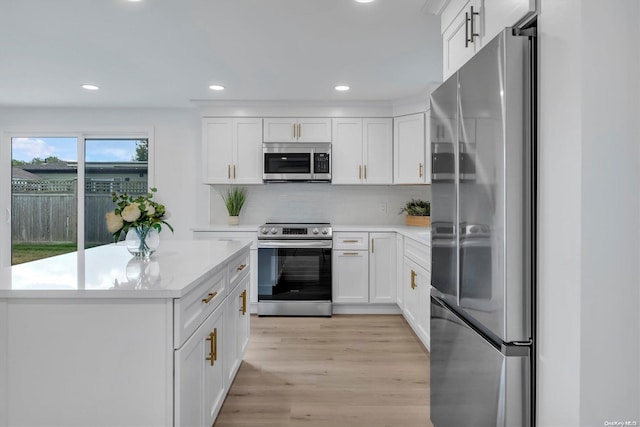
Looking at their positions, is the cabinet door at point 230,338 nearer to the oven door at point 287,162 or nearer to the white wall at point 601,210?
the white wall at point 601,210

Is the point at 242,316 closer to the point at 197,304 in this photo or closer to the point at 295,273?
the point at 197,304

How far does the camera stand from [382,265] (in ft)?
14.1

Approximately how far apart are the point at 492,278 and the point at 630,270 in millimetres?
373

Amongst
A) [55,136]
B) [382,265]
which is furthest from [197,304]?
[55,136]

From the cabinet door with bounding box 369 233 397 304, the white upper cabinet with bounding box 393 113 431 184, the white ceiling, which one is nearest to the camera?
the white ceiling

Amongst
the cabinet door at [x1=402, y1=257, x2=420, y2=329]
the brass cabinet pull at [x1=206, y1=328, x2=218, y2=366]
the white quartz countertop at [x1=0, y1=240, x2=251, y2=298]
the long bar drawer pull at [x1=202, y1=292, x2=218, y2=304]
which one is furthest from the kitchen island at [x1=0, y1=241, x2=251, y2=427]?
the cabinet door at [x1=402, y1=257, x2=420, y2=329]

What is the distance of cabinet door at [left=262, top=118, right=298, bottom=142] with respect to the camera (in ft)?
14.8

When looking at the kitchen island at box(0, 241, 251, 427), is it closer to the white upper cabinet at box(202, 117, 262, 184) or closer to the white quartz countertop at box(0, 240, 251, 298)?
the white quartz countertop at box(0, 240, 251, 298)

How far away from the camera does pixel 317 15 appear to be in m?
2.42

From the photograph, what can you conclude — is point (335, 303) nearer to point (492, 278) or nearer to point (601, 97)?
point (492, 278)

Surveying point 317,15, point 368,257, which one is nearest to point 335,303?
point 368,257

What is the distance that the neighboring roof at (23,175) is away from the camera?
5020 mm

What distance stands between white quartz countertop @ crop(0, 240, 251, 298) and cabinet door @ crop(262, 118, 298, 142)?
7.42 ft

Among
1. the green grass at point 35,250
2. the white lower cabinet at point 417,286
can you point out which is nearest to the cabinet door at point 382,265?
the white lower cabinet at point 417,286
